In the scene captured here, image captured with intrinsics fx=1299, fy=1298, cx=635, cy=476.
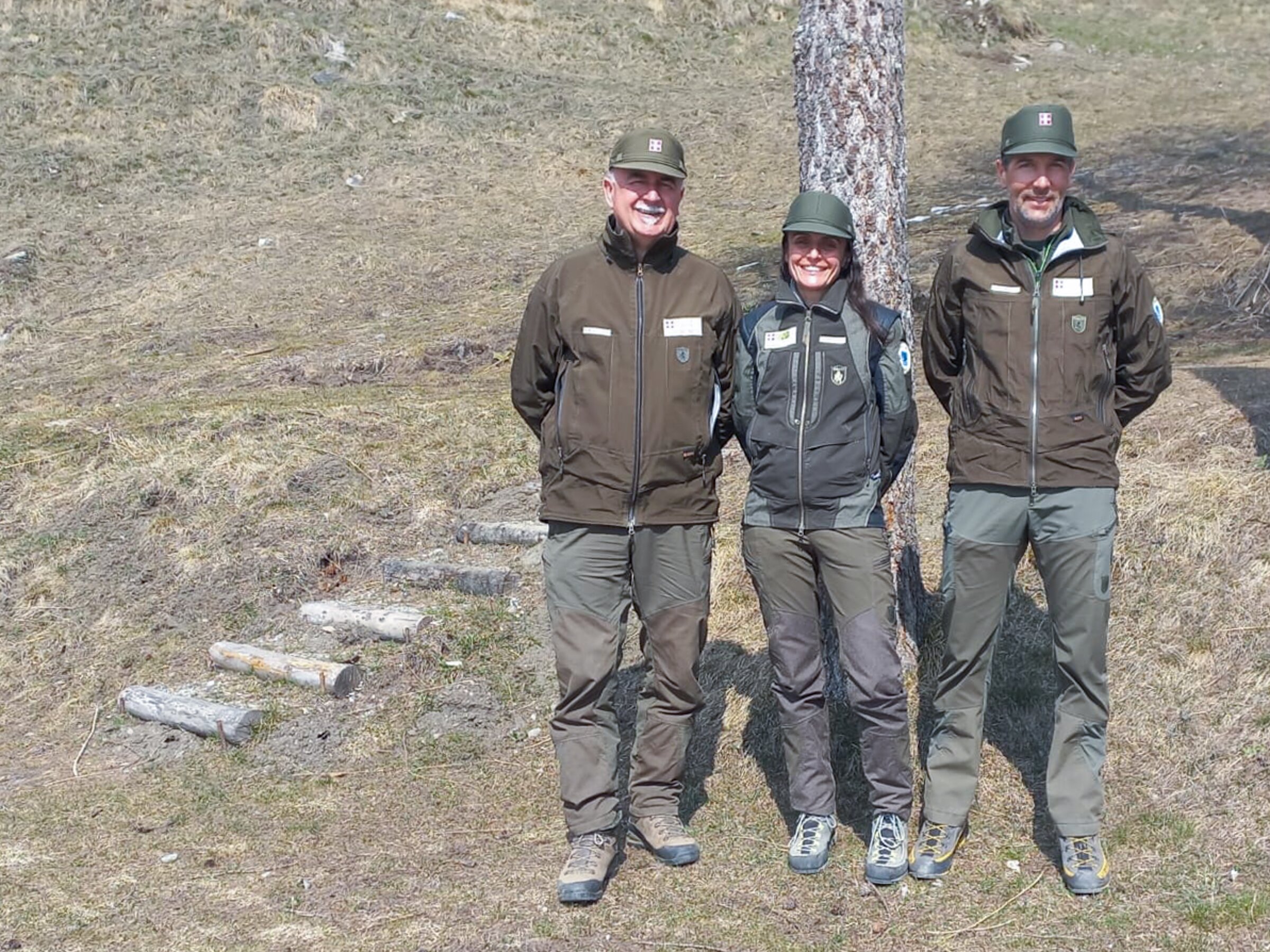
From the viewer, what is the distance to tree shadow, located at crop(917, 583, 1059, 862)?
211 inches

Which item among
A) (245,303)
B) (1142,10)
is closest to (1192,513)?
(245,303)

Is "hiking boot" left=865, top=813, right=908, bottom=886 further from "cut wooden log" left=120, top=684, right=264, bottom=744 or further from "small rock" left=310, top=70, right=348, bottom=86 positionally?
"small rock" left=310, top=70, right=348, bottom=86

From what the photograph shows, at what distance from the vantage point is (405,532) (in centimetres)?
835

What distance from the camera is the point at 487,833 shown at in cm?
528

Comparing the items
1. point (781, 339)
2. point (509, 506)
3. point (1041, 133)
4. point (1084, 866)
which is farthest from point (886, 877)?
point (509, 506)

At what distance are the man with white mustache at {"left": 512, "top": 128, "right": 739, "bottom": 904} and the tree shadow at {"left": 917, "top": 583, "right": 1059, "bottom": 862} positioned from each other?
4.49ft

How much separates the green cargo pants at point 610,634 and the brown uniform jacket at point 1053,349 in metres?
1.06

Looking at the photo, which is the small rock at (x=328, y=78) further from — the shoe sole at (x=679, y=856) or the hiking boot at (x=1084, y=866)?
the hiking boot at (x=1084, y=866)

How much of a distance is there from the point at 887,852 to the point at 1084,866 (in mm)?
671

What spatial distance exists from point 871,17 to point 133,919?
180 inches

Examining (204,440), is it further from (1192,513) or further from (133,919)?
(1192,513)

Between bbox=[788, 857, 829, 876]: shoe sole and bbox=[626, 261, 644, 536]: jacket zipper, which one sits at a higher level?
bbox=[626, 261, 644, 536]: jacket zipper

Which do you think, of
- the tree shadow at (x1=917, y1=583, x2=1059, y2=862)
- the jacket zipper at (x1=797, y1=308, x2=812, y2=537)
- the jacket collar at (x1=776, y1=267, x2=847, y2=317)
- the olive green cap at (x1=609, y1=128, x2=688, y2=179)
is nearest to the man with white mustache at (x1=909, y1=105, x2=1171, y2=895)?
the jacket collar at (x1=776, y1=267, x2=847, y2=317)

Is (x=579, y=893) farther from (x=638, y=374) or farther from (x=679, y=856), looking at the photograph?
(x=638, y=374)
